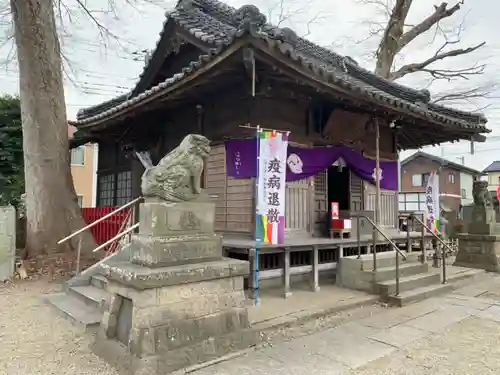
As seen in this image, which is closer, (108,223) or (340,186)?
(340,186)

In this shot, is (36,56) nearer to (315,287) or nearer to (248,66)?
(248,66)

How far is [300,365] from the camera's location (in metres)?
4.05

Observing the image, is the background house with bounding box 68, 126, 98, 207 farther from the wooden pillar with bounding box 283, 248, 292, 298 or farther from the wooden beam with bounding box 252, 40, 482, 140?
the wooden beam with bounding box 252, 40, 482, 140

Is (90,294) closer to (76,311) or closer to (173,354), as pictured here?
(76,311)

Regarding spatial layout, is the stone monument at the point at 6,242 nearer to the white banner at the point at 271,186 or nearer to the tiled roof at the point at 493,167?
the white banner at the point at 271,186

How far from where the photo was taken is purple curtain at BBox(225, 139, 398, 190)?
7254mm

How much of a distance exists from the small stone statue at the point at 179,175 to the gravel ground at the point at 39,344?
6.41 feet

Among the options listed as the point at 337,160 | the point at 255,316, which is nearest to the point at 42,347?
the point at 255,316

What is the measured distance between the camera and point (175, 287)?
3.99 meters

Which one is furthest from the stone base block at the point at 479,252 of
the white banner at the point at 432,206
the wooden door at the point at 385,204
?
the wooden door at the point at 385,204

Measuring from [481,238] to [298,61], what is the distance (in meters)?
8.32

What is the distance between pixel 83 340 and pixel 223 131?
4662mm

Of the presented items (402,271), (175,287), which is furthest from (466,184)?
(175,287)

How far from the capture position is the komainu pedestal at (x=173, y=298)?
3.78 meters
